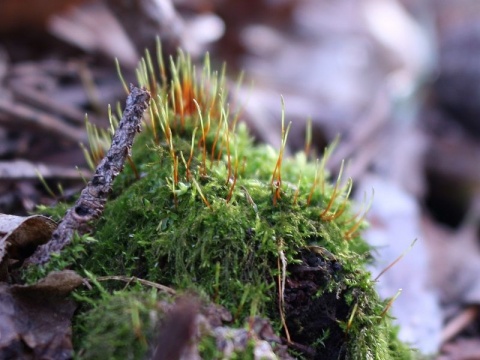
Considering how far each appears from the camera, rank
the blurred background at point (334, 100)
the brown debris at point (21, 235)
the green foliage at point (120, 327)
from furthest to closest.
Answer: the blurred background at point (334, 100)
the brown debris at point (21, 235)
the green foliage at point (120, 327)

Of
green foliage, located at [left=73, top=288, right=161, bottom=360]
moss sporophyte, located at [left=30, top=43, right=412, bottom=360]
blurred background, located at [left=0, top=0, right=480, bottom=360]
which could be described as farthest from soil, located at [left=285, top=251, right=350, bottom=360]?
green foliage, located at [left=73, top=288, right=161, bottom=360]

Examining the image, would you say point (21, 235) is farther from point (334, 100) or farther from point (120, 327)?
point (334, 100)

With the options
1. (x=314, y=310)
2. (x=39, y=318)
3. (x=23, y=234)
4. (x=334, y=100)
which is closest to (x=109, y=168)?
(x=23, y=234)

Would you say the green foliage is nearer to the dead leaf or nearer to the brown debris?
the dead leaf

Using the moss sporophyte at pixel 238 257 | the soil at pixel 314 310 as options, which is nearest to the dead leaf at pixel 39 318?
the moss sporophyte at pixel 238 257

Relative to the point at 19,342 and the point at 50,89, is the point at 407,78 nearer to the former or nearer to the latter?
the point at 50,89

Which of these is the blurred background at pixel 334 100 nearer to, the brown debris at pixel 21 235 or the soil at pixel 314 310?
the soil at pixel 314 310
